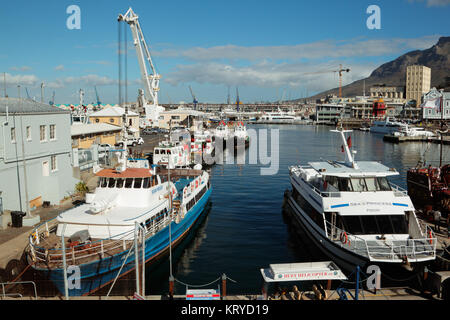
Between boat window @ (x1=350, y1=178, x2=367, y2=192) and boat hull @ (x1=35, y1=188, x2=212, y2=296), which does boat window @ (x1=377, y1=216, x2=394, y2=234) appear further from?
boat hull @ (x1=35, y1=188, x2=212, y2=296)

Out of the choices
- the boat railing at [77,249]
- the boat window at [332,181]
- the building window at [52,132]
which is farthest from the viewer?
the building window at [52,132]

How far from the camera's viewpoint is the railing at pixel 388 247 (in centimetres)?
1619

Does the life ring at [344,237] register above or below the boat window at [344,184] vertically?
below

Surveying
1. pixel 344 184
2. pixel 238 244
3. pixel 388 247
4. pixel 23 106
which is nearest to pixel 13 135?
pixel 23 106

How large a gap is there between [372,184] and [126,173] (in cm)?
1400

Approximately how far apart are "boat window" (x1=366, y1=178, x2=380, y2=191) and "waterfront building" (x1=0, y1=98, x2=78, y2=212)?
19217 mm

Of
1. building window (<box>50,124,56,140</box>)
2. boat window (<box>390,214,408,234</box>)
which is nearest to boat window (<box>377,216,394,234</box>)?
boat window (<box>390,214,408,234</box>)

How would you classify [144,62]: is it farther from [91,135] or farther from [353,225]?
[353,225]

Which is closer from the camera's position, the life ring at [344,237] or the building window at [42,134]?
the life ring at [344,237]

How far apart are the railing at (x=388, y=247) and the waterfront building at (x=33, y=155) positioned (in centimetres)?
1760

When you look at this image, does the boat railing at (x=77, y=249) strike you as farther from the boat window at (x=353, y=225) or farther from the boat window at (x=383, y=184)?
the boat window at (x=383, y=184)

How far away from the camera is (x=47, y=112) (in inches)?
1016

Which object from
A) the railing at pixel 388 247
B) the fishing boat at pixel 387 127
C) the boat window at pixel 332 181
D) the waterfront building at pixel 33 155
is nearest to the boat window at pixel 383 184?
the boat window at pixel 332 181
